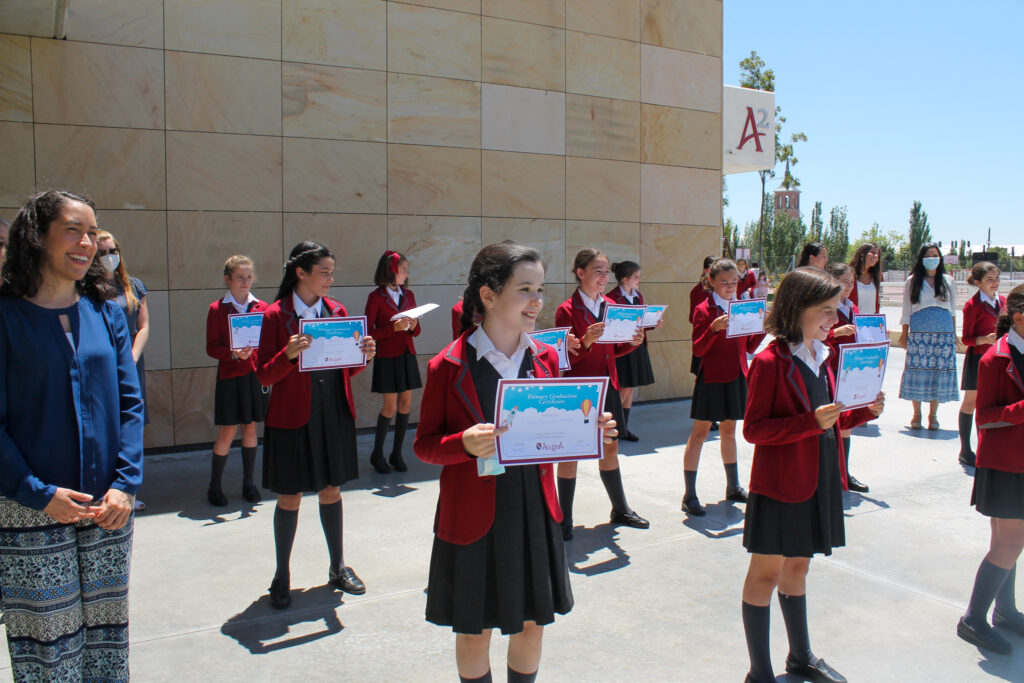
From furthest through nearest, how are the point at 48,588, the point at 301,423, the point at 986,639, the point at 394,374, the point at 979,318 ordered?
the point at 394,374, the point at 979,318, the point at 301,423, the point at 986,639, the point at 48,588

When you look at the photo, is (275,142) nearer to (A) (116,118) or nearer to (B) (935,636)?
(A) (116,118)

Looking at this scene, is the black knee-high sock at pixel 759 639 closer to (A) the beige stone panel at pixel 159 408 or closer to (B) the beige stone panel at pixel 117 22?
(A) the beige stone panel at pixel 159 408

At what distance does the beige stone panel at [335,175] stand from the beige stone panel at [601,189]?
2.64 m

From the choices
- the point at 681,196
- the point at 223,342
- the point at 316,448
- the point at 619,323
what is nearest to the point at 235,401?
the point at 223,342

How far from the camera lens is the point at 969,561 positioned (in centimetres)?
523

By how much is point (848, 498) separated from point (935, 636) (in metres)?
2.66

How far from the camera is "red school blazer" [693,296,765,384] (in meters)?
6.22

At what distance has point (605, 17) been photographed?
1052 cm

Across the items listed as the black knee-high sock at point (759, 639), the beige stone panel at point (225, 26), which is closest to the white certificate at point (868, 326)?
the black knee-high sock at point (759, 639)

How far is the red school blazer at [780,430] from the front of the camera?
3.44 metres

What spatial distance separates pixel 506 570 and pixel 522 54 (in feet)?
27.5

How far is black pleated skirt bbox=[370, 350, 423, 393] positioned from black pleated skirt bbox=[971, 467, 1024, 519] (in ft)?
16.8

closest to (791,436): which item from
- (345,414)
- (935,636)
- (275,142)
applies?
(935,636)

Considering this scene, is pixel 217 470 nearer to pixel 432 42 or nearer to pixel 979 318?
pixel 432 42
